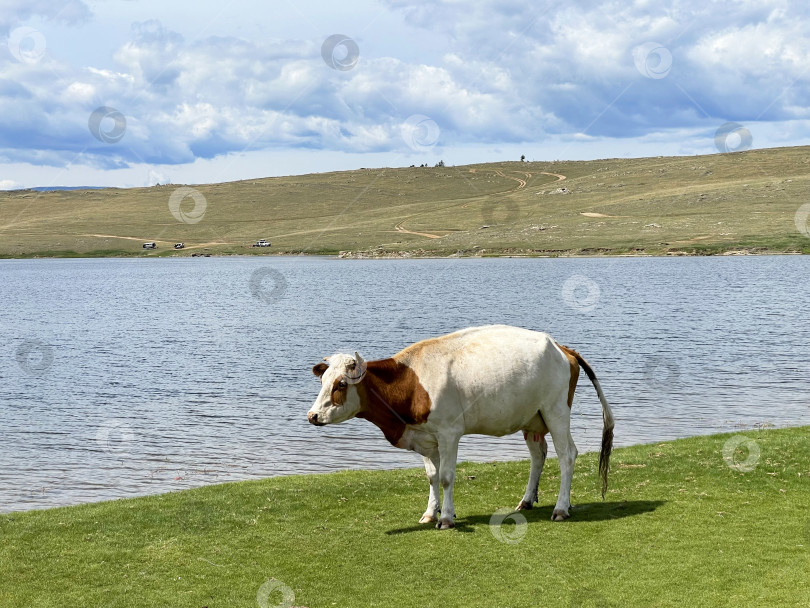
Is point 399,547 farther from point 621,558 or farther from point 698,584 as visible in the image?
point 698,584

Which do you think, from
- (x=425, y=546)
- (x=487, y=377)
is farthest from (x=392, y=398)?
(x=425, y=546)

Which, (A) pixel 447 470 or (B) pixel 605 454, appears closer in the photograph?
(A) pixel 447 470

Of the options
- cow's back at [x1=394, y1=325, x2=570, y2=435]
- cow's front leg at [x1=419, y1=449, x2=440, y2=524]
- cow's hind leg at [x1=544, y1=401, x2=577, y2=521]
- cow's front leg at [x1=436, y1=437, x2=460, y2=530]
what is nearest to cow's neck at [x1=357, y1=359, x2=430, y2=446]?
cow's back at [x1=394, y1=325, x2=570, y2=435]

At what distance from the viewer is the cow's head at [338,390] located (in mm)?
14430

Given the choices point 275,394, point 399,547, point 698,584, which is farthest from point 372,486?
point 275,394

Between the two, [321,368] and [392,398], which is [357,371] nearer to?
[321,368]

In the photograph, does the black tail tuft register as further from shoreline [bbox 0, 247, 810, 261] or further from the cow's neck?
shoreline [bbox 0, 247, 810, 261]

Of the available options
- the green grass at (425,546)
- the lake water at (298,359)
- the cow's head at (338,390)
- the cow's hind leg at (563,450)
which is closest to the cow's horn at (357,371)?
the cow's head at (338,390)

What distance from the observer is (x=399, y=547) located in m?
14.0

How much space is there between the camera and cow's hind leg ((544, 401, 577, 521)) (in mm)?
15250

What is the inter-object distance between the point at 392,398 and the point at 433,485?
5.83 ft

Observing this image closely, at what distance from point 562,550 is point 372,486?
19.3ft

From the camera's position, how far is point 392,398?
14867 millimetres

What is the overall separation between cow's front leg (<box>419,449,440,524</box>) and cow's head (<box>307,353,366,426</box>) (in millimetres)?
1705
